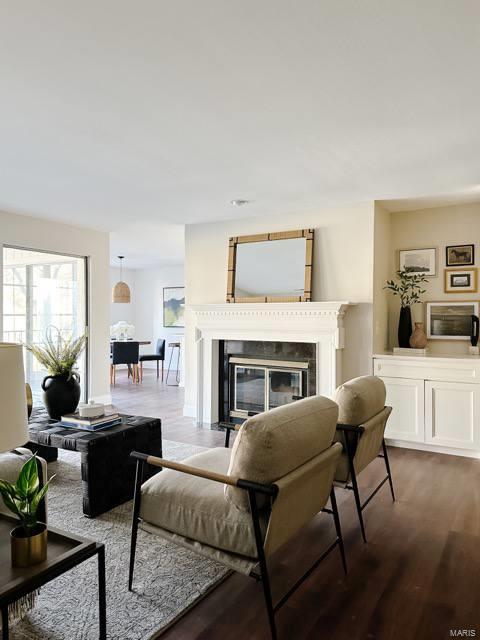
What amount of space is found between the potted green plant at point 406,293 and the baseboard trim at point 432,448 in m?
1.01

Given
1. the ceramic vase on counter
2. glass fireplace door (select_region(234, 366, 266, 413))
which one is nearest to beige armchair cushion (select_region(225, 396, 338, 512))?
the ceramic vase on counter

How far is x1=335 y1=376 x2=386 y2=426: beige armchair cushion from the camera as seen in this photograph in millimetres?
2543

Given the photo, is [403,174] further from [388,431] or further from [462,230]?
[388,431]

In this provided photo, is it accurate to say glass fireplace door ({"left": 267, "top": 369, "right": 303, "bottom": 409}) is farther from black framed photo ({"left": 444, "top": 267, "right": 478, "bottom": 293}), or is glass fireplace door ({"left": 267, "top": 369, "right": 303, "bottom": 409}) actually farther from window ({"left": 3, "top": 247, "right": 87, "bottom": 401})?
window ({"left": 3, "top": 247, "right": 87, "bottom": 401})

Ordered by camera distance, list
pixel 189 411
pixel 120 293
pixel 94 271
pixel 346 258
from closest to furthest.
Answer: pixel 346 258
pixel 189 411
pixel 94 271
pixel 120 293

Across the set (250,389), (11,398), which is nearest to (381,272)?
(250,389)

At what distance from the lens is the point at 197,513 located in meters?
1.96

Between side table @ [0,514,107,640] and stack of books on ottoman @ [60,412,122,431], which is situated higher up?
stack of books on ottoman @ [60,412,122,431]

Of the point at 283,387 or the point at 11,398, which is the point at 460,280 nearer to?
the point at 283,387

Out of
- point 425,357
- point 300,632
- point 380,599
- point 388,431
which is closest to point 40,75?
point 300,632

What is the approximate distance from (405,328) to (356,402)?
261cm

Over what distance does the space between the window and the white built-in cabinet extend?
3.73 metres

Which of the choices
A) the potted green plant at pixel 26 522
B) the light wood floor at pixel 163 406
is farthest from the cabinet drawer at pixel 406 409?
the potted green plant at pixel 26 522

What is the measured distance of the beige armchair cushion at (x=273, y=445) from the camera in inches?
69.1
